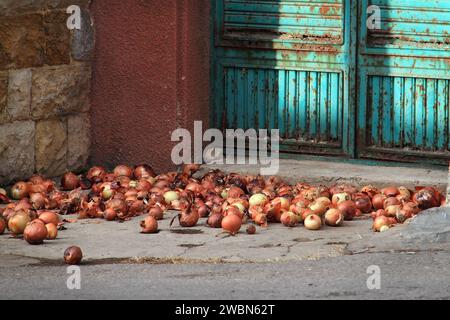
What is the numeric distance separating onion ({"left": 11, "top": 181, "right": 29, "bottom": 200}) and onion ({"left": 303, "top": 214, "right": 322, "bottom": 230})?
1984 mm

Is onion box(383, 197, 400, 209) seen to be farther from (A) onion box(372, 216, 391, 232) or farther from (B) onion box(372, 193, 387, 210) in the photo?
(A) onion box(372, 216, 391, 232)

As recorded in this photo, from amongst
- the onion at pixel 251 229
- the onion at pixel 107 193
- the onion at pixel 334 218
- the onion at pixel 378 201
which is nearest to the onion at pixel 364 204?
the onion at pixel 378 201

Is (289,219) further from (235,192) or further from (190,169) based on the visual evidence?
(190,169)

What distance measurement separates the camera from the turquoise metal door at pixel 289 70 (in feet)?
29.1

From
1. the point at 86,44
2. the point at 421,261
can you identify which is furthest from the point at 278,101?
the point at 421,261

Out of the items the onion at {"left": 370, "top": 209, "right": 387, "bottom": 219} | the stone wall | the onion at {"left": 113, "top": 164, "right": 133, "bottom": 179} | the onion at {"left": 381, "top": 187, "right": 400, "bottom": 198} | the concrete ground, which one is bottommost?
the concrete ground

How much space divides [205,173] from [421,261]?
8.59ft

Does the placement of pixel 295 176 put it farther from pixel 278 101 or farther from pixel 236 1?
pixel 236 1

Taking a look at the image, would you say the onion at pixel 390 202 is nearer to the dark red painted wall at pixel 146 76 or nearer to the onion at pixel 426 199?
the onion at pixel 426 199

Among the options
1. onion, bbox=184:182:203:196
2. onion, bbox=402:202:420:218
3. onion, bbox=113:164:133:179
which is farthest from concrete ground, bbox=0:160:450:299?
onion, bbox=113:164:133:179

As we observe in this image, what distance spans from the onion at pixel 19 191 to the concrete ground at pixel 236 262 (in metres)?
0.66

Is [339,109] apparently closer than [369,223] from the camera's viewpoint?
No

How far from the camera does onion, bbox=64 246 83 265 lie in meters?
6.81
